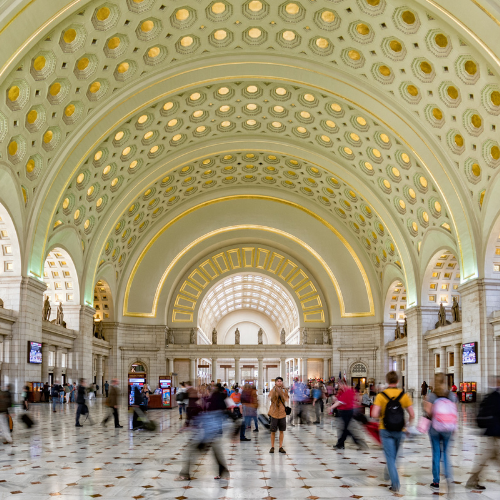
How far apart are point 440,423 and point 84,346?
29548 mm

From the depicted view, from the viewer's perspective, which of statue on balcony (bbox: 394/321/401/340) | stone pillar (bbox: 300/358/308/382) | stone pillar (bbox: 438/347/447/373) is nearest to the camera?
stone pillar (bbox: 438/347/447/373)

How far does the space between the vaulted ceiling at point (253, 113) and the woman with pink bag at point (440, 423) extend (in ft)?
45.6

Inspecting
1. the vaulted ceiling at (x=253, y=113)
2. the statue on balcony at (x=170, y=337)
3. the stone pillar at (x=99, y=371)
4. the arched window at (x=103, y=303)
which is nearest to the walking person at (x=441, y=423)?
the vaulted ceiling at (x=253, y=113)

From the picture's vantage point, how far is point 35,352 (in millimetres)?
26609

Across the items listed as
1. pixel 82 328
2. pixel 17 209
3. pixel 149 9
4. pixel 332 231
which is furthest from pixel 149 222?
pixel 149 9

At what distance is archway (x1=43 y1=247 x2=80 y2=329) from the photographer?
32562 mm

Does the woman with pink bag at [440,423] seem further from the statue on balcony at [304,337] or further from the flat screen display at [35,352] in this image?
the statue on balcony at [304,337]

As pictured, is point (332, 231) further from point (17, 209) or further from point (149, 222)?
point (17, 209)

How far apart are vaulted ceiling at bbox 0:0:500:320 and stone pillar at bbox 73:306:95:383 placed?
1.40 metres

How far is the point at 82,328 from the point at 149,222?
9400 millimetres

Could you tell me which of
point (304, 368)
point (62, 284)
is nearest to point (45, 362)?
point (62, 284)

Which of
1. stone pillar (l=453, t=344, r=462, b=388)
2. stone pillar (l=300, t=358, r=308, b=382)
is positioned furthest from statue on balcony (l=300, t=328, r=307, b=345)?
stone pillar (l=453, t=344, r=462, b=388)

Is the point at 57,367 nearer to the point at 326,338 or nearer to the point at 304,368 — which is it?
the point at 304,368

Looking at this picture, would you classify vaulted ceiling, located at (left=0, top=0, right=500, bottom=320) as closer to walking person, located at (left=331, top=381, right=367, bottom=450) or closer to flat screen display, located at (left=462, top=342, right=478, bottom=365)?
flat screen display, located at (left=462, top=342, right=478, bottom=365)
